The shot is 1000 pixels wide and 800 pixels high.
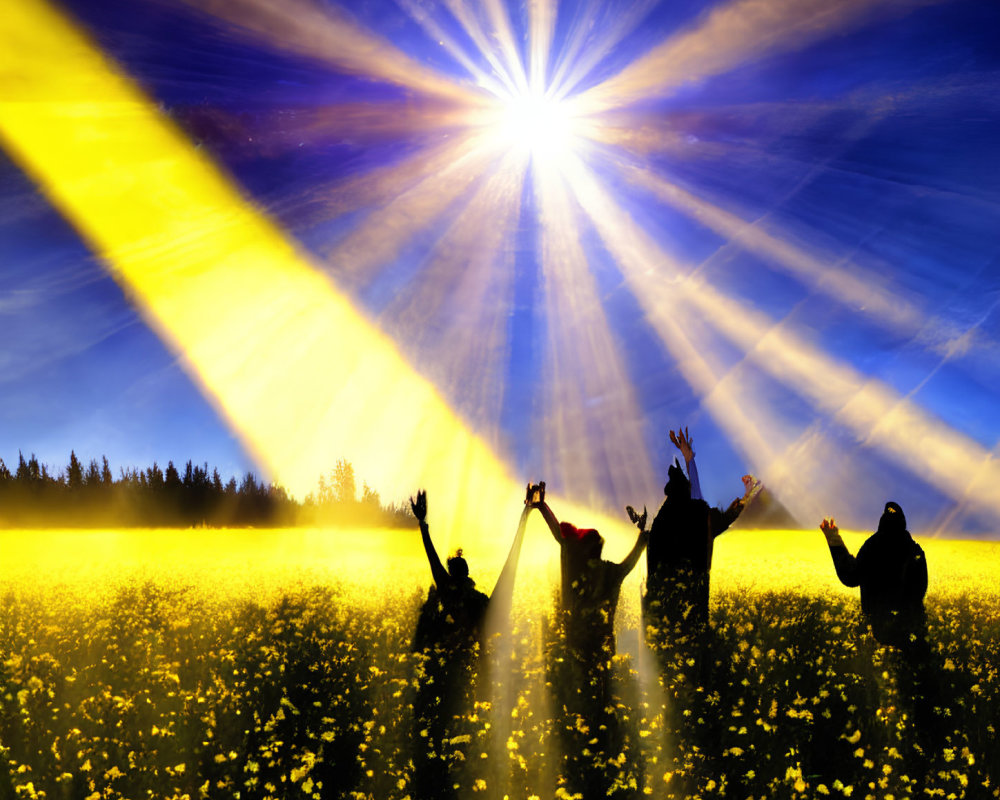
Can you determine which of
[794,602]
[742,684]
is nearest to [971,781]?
[742,684]

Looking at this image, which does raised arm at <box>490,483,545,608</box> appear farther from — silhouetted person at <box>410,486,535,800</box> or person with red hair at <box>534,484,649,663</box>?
person with red hair at <box>534,484,649,663</box>

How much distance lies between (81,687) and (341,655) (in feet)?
11.7

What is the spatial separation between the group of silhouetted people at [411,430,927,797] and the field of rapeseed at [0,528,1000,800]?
0.88 ft

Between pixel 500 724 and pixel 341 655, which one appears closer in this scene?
pixel 500 724

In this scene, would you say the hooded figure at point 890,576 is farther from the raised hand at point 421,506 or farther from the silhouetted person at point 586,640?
the raised hand at point 421,506

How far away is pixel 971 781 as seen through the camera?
7.06 metres

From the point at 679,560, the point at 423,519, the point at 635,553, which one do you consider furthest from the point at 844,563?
the point at 423,519

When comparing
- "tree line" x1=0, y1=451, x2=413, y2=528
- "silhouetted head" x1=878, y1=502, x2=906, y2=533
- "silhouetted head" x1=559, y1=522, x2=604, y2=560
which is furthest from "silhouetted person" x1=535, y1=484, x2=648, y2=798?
"tree line" x1=0, y1=451, x2=413, y2=528

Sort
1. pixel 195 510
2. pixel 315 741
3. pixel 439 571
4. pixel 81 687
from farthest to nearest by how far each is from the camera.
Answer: pixel 195 510
pixel 439 571
pixel 81 687
pixel 315 741

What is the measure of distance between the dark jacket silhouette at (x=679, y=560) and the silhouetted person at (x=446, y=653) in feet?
7.73

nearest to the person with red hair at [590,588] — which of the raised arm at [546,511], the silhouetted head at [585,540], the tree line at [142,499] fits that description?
the silhouetted head at [585,540]

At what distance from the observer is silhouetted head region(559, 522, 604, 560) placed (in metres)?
9.95

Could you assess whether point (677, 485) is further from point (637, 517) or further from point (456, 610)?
point (456, 610)

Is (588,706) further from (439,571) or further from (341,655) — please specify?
(341,655)
